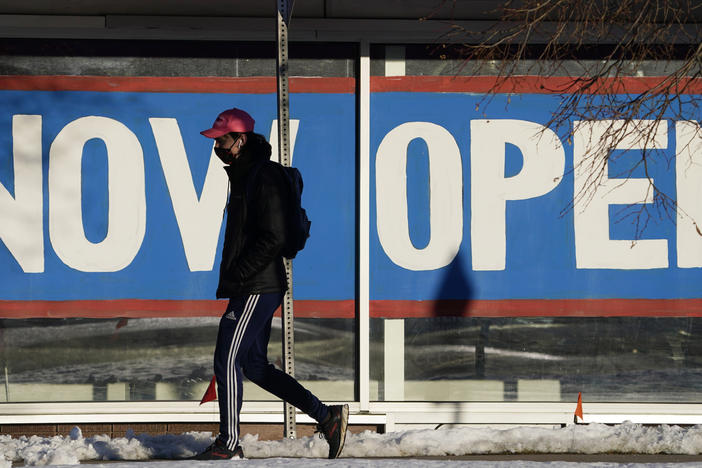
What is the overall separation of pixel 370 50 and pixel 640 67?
6.69 feet

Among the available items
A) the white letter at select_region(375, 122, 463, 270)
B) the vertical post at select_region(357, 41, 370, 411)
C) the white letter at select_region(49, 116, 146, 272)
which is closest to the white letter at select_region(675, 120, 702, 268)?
the white letter at select_region(375, 122, 463, 270)

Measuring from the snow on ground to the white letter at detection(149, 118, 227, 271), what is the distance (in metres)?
1.34

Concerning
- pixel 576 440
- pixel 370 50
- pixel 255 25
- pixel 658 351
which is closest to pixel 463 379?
pixel 576 440

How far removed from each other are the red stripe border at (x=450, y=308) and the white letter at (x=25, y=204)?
619mm

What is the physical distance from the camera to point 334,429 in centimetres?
509

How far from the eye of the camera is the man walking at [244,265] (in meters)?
4.82

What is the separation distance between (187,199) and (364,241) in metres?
1.36

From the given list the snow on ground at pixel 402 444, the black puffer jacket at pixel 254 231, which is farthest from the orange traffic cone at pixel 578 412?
the black puffer jacket at pixel 254 231

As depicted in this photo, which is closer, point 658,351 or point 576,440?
point 576,440

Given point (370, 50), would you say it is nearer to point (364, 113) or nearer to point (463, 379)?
point (364, 113)

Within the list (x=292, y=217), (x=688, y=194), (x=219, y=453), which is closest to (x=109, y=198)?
(x=292, y=217)

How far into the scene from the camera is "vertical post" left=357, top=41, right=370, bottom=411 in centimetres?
666

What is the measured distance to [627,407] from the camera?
6.65 m

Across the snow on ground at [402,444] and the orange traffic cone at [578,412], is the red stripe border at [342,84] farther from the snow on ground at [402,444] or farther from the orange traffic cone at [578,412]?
the snow on ground at [402,444]
